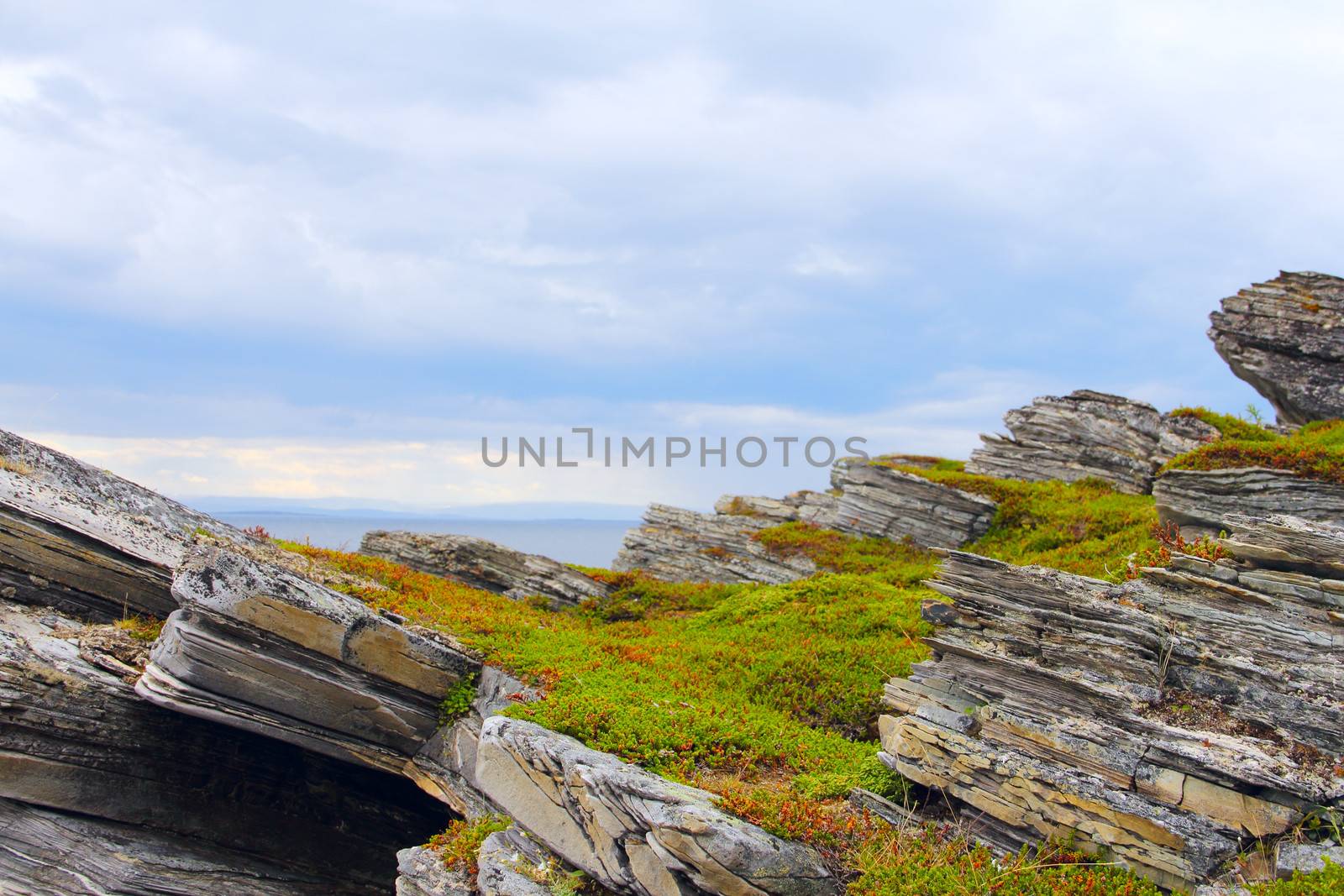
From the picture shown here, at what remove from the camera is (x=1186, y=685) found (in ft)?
40.8

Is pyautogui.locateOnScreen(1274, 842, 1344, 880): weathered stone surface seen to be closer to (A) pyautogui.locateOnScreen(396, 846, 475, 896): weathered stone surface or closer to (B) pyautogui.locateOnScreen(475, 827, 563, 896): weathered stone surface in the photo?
(B) pyautogui.locateOnScreen(475, 827, 563, 896): weathered stone surface

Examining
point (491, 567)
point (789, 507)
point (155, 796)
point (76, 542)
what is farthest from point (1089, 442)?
point (76, 542)

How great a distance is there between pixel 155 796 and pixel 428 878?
6.62m

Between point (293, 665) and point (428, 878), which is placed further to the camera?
point (293, 665)

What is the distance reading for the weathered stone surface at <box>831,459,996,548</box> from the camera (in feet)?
104

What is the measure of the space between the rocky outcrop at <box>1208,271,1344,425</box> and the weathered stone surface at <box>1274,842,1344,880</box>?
28050 mm

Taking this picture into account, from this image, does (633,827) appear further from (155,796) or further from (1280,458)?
(1280,458)

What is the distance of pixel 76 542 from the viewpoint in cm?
1686

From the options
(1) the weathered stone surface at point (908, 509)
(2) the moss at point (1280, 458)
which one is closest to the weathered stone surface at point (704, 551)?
(1) the weathered stone surface at point (908, 509)

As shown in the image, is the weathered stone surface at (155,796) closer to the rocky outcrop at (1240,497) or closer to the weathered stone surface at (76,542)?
the weathered stone surface at (76,542)

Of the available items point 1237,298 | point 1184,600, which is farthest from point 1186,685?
point 1237,298

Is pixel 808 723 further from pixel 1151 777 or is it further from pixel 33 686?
pixel 33 686

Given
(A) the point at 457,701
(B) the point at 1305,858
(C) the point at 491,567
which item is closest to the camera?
(B) the point at 1305,858

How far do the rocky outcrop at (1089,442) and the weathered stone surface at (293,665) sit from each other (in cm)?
2780
